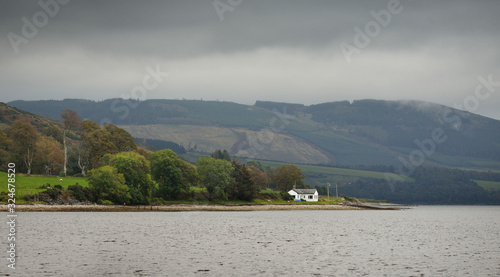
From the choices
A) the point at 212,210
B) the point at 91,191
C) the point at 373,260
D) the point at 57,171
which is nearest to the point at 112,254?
the point at 373,260

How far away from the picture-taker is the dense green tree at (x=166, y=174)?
437ft

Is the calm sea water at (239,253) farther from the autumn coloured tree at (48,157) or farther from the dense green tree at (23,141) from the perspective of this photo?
the autumn coloured tree at (48,157)

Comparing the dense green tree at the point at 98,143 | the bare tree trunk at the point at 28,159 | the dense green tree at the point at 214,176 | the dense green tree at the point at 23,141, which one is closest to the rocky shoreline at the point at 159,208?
the dense green tree at the point at 214,176

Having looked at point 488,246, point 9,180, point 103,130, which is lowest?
point 488,246

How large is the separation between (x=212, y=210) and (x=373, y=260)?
98.2m

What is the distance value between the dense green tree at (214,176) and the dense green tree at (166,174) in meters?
10.0

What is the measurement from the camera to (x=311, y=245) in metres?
56.0

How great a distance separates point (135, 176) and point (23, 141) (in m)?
37.4

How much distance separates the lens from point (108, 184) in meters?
116

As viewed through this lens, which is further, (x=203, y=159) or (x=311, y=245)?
(x=203, y=159)

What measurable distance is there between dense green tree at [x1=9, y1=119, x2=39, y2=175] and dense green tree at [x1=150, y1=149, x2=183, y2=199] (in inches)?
1285

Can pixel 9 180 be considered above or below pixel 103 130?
below

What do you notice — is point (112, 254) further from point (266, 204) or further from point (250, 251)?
point (266, 204)

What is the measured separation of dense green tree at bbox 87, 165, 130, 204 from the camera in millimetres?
116062
